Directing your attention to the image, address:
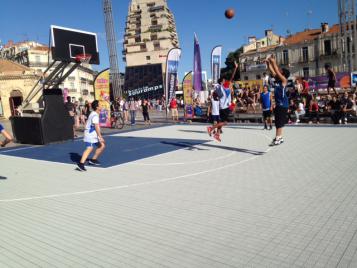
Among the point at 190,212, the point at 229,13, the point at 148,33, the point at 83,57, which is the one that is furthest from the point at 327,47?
the point at 190,212

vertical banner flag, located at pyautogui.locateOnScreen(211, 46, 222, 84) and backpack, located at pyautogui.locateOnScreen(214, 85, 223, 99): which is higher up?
vertical banner flag, located at pyautogui.locateOnScreen(211, 46, 222, 84)

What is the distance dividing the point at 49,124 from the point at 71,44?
16.6 ft

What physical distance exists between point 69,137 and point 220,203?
1123 centimetres

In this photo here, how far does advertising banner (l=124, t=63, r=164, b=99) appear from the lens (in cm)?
6022

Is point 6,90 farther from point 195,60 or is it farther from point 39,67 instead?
point 195,60

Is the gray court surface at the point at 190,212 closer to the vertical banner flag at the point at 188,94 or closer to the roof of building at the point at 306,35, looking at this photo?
the vertical banner flag at the point at 188,94

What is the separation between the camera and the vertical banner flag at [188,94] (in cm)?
2145

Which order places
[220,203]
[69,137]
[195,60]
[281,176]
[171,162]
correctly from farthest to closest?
[195,60] → [69,137] → [171,162] → [281,176] → [220,203]

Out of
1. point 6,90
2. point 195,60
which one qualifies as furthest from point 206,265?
point 6,90

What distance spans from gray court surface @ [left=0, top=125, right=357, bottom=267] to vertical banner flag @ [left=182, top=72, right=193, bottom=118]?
1201 cm

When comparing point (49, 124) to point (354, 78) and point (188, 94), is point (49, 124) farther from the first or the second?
point (354, 78)

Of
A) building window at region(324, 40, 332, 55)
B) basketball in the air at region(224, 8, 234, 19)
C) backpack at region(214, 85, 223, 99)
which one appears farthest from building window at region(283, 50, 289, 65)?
backpack at region(214, 85, 223, 99)

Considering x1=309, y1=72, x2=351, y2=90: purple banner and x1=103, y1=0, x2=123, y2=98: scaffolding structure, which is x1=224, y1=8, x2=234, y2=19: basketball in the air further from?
x1=103, y1=0, x2=123, y2=98: scaffolding structure

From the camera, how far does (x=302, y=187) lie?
6.03m
